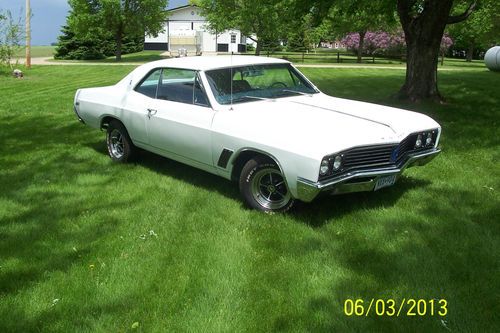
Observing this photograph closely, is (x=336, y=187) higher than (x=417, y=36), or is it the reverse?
(x=417, y=36)

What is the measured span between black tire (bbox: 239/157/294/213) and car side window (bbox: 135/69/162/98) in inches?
78.8

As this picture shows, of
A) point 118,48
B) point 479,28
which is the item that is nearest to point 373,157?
point 118,48

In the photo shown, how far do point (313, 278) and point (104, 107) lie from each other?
4412 millimetres

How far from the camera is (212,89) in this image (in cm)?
557

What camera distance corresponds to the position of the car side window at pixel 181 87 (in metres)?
5.68

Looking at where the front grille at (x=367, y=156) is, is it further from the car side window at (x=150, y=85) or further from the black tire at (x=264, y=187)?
the car side window at (x=150, y=85)

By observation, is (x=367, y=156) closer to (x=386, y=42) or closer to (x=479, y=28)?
(x=479, y=28)

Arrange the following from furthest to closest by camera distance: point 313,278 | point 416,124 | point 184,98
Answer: point 184,98, point 416,124, point 313,278

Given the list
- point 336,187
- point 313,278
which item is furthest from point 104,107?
point 313,278

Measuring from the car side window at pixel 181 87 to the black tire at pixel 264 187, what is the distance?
1051mm

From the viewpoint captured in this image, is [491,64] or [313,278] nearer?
[313,278]

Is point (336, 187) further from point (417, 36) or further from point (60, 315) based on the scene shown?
point (417, 36)

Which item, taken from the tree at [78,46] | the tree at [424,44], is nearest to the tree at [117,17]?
the tree at [78,46]
